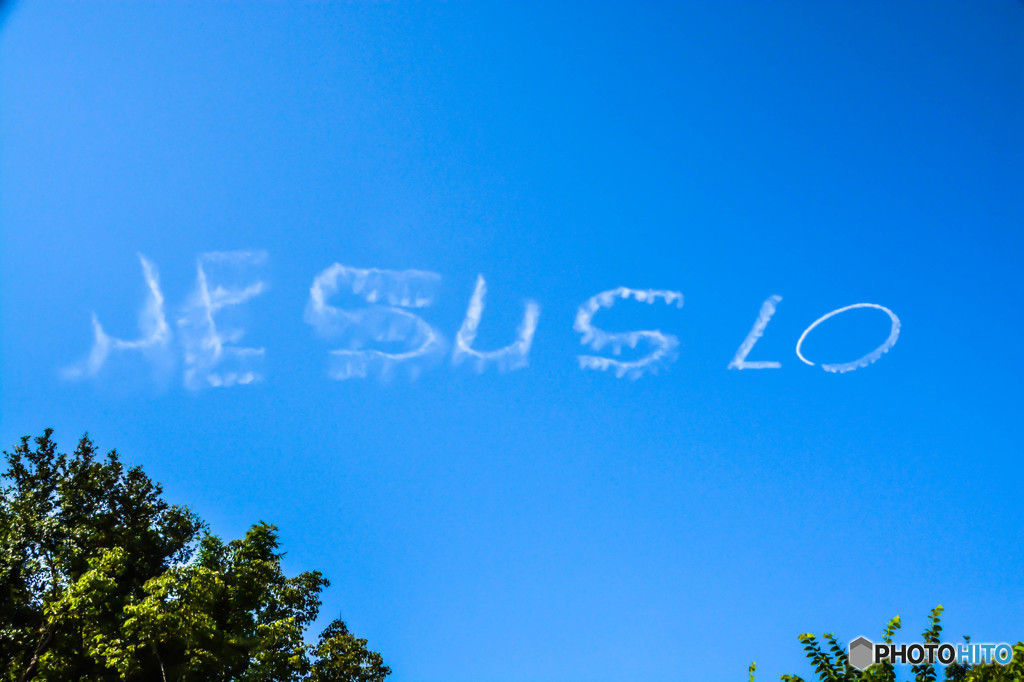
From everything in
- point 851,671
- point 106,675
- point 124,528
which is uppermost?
point 124,528

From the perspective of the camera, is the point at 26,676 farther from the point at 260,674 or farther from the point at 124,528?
the point at 260,674

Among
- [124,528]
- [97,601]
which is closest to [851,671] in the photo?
[97,601]

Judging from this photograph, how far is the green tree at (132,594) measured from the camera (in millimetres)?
20938

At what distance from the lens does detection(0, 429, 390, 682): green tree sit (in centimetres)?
2094

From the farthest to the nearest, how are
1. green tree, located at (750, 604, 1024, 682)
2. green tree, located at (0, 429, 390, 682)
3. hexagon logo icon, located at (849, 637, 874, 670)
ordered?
green tree, located at (0, 429, 390, 682)
hexagon logo icon, located at (849, 637, 874, 670)
green tree, located at (750, 604, 1024, 682)

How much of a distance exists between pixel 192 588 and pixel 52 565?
10.4m

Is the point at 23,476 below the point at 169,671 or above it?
above

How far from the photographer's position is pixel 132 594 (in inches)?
918

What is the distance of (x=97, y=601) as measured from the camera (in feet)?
69.2
